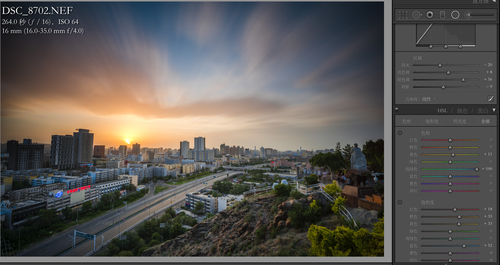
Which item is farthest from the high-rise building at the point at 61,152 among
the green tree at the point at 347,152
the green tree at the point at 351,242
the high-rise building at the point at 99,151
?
the green tree at the point at 347,152

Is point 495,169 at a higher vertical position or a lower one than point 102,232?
higher

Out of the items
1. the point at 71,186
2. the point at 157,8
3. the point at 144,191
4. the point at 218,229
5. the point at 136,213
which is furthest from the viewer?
the point at 144,191

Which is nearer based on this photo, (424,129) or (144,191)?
(424,129)

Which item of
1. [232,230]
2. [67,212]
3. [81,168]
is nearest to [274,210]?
[232,230]

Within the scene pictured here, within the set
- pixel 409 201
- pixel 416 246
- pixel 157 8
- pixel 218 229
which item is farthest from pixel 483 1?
pixel 218 229

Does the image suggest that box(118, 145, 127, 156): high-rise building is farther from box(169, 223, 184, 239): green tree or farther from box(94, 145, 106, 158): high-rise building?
box(169, 223, 184, 239): green tree

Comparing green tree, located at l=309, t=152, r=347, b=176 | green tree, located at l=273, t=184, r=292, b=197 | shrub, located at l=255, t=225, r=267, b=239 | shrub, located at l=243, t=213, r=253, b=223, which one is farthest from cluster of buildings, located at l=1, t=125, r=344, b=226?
shrub, located at l=255, t=225, r=267, b=239

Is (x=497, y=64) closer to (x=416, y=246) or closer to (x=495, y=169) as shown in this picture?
(x=495, y=169)

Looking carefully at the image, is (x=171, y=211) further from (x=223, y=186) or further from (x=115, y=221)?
(x=223, y=186)
